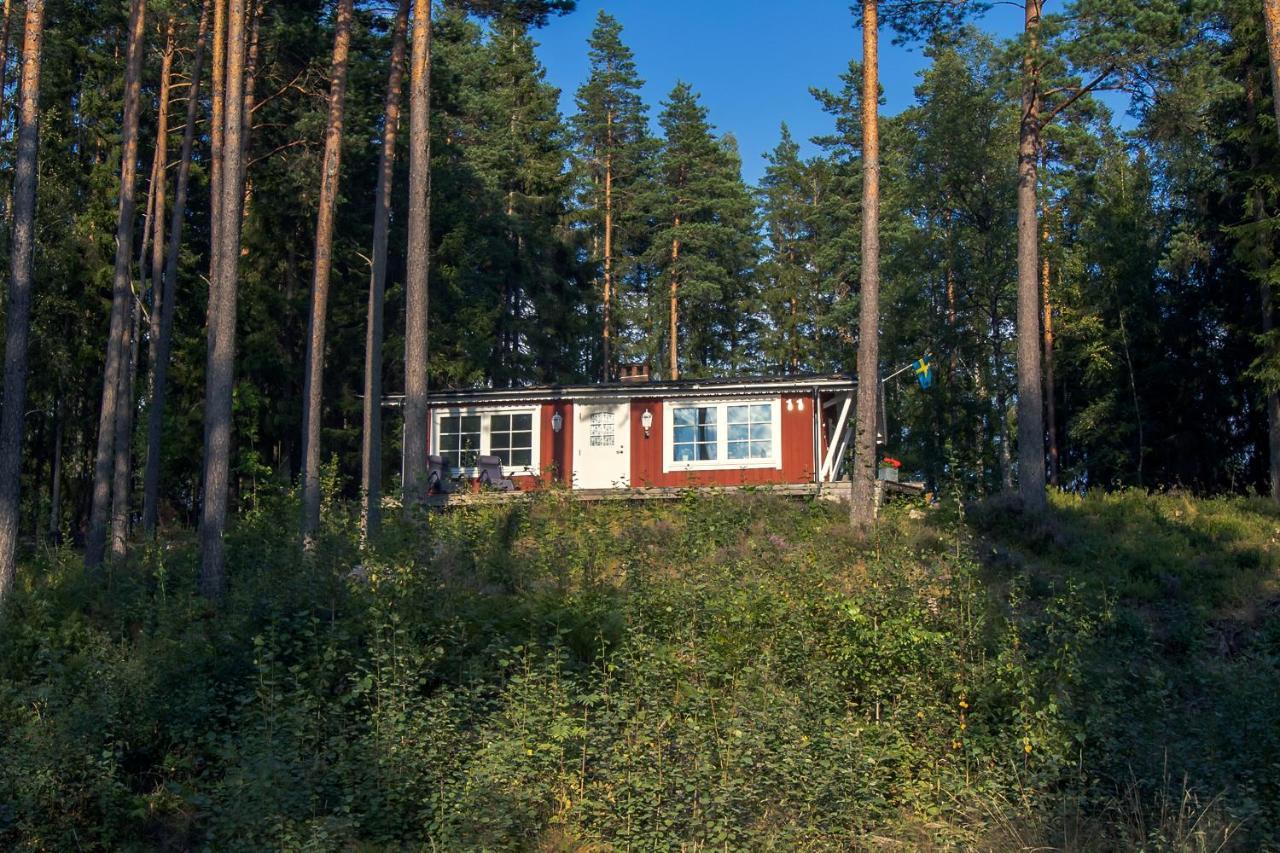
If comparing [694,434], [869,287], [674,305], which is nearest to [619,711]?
[869,287]

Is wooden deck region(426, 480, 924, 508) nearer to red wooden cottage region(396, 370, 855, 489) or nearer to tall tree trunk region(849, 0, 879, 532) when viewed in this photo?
red wooden cottage region(396, 370, 855, 489)

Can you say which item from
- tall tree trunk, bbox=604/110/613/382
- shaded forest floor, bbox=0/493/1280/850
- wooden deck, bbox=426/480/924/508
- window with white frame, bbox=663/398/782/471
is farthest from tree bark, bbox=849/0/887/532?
tall tree trunk, bbox=604/110/613/382

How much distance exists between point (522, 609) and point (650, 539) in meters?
5.21

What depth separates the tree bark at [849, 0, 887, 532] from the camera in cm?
1769

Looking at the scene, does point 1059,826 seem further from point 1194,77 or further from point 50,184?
point 50,184

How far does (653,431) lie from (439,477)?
4488 mm

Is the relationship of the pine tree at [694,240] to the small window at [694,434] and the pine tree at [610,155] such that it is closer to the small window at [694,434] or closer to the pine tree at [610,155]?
the pine tree at [610,155]

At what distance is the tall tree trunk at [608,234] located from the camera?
4200 cm

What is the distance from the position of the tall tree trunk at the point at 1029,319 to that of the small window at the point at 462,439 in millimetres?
11251

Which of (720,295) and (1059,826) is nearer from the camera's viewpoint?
(1059,826)

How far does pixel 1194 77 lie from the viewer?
16.7 meters

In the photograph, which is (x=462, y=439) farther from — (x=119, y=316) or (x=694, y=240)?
(x=694, y=240)

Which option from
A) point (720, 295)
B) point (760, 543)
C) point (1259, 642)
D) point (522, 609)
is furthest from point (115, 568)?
point (720, 295)

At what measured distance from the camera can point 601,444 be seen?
76.6ft
